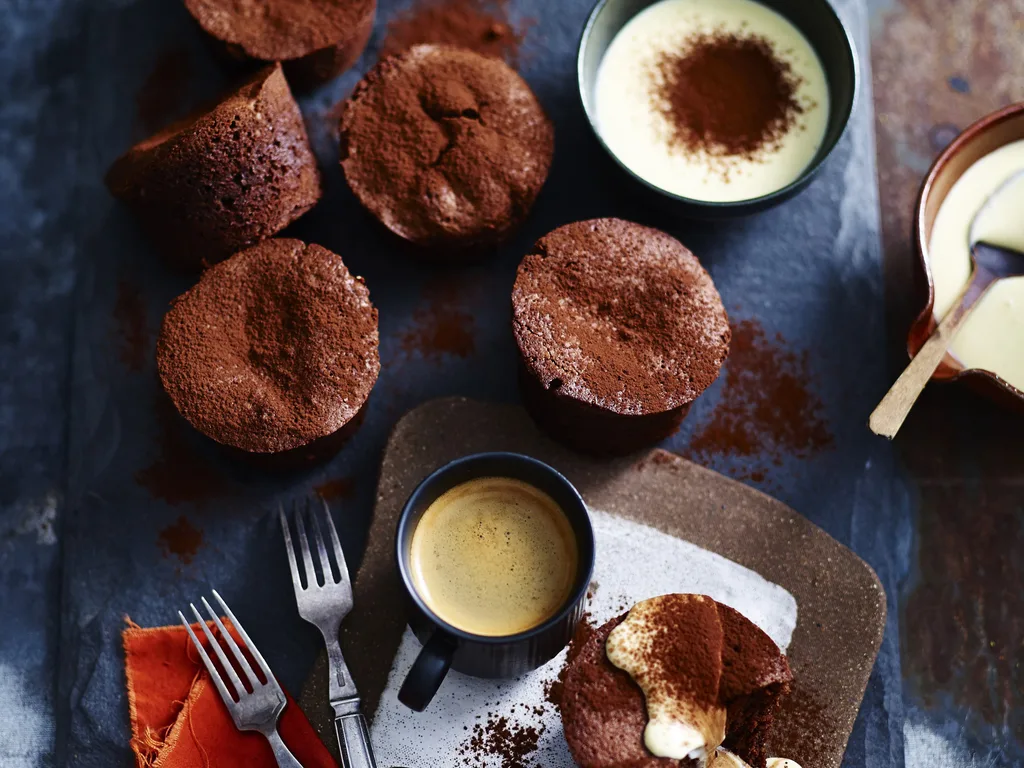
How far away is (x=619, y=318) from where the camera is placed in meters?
2.34

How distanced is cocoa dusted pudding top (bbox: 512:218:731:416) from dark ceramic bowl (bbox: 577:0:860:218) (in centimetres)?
15

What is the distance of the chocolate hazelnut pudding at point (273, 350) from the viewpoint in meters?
2.29

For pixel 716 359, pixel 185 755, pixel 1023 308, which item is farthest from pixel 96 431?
pixel 1023 308

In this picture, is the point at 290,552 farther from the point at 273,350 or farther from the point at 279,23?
the point at 279,23

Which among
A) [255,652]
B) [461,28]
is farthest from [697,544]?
[461,28]

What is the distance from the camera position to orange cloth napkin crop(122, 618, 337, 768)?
2258 millimetres

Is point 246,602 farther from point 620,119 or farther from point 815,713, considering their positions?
point 620,119

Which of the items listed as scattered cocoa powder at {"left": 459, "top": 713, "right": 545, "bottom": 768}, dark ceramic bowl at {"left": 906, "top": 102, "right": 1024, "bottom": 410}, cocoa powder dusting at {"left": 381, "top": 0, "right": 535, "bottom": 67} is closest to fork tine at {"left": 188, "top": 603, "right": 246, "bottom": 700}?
scattered cocoa powder at {"left": 459, "top": 713, "right": 545, "bottom": 768}

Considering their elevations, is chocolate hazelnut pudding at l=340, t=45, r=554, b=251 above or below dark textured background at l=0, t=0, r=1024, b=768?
above

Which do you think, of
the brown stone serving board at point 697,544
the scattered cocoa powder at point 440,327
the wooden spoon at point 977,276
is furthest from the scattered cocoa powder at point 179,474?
the wooden spoon at point 977,276

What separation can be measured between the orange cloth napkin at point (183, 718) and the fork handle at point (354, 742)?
0.08 meters

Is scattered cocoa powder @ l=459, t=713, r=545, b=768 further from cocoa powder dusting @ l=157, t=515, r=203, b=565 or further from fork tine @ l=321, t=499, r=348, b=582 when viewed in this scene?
cocoa powder dusting @ l=157, t=515, r=203, b=565

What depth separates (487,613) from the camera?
2.19 m

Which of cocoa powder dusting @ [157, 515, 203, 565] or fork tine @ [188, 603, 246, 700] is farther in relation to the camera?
cocoa powder dusting @ [157, 515, 203, 565]
